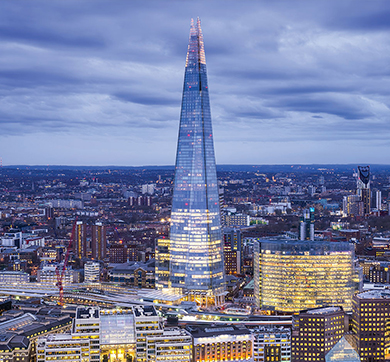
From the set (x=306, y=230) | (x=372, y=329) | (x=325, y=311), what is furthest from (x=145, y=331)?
(x=306, y=230)

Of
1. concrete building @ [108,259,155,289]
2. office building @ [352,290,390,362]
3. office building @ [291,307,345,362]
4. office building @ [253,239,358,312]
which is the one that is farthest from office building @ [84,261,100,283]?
office building @ [352,290,390,362]

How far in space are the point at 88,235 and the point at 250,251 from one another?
1494 inches

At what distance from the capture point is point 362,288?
374 feet

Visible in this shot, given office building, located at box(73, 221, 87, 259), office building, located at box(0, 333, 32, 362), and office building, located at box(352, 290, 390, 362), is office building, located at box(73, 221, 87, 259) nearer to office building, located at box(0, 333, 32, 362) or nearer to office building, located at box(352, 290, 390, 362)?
office building, located at box(0, 333, 32, 362)

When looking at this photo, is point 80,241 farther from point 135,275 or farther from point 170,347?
point 170,347

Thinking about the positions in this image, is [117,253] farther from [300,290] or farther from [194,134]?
[300,290]

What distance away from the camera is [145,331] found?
284ft

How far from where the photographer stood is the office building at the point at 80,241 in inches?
6700

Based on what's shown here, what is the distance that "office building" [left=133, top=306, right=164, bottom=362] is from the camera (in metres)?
84.8

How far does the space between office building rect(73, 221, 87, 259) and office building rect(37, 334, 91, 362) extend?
84.1 meters

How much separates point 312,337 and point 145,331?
18724 mm

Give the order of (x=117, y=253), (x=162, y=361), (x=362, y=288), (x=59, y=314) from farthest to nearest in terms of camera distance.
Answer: (x=117, y=253) < (x=362, y=288) < (x=59, y=314) < (x=162, y=361)

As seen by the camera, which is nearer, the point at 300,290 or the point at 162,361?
the point at 162,361

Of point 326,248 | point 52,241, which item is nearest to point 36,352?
point 326,248
